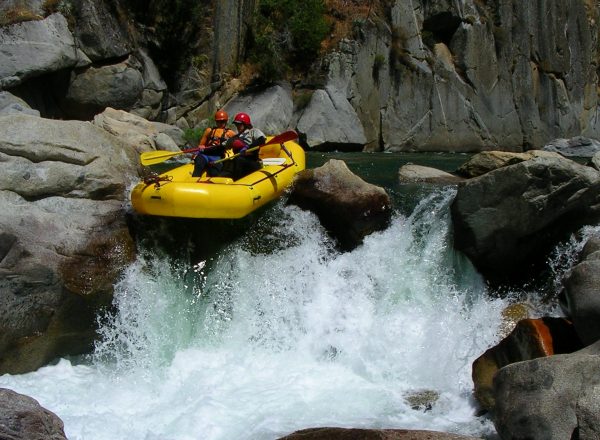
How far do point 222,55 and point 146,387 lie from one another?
13.4 meters

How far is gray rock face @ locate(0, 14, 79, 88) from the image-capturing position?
13.1 meters

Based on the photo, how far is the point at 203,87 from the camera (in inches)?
679

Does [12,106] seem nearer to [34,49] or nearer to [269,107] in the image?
[34,49]

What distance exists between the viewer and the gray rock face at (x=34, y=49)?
13102 millimetres

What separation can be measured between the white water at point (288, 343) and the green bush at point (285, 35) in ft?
34.2

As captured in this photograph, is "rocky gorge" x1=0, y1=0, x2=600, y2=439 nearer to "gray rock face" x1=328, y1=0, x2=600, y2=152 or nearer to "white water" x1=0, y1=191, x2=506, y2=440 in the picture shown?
"gray rock face" x1=328, y1=0, x2=600, y2=152

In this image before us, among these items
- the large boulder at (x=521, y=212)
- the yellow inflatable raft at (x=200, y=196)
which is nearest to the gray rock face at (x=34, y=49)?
the yellow inflatable raft at (x=200, y=196)

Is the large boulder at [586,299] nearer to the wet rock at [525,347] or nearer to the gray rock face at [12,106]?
the wet rock at [525,347]

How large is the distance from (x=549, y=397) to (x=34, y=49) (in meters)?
12.7

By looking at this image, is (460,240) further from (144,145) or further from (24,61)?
(24,61)

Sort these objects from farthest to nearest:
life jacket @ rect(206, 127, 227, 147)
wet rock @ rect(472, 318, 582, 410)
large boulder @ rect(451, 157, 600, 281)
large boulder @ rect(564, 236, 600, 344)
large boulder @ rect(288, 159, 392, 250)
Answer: life jacket @ rect(206, 127, 227, 147) < large boulder @ rect(288, 159, 392, 250) < large boulder @ rect(451, 157, 600, 281) < wet rock @ rect(472, 318, 582, 410) < large boulder @ rect(564, 236, 600, 344)

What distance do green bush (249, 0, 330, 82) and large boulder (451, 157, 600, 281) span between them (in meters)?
11.3

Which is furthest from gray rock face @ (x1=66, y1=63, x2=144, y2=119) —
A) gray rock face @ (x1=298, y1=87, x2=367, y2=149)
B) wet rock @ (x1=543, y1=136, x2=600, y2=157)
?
wet rock @ (x1=543, y1=136, x2=600, y2=157)

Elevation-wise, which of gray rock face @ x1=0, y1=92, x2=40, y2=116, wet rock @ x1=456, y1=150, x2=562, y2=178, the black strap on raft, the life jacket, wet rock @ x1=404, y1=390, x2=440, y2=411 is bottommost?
wet rock @ x1=404, y1=390, x2=440, y2=411
